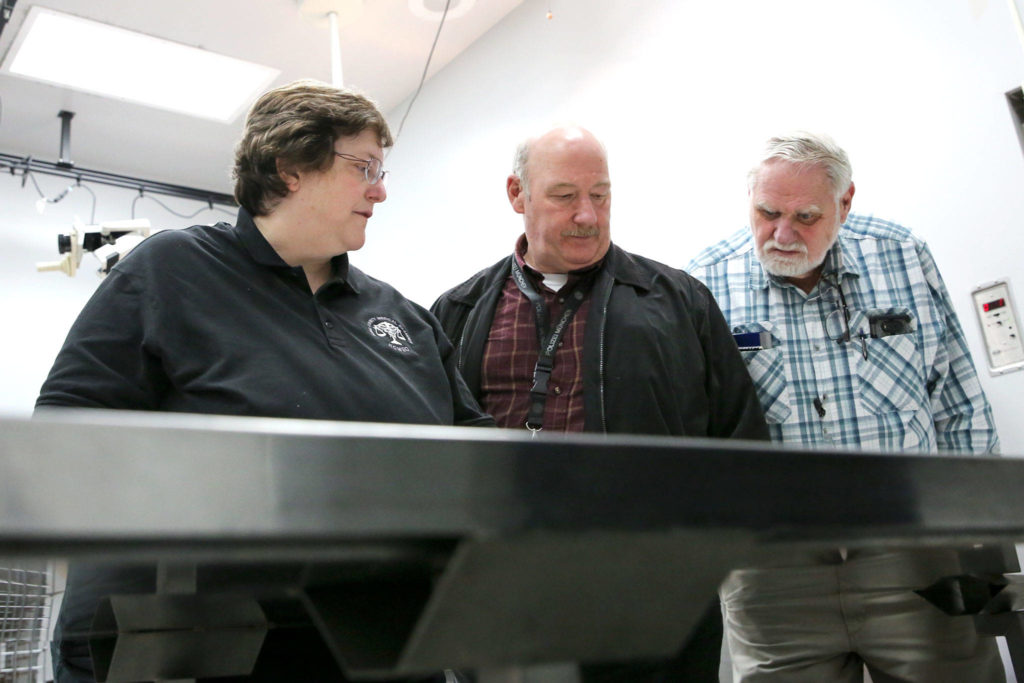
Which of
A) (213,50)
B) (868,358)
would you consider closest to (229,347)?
(868,358)

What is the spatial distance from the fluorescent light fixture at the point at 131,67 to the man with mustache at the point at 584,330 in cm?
280

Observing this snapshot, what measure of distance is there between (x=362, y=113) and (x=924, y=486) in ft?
3.99

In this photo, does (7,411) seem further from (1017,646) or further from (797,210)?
(797,210)

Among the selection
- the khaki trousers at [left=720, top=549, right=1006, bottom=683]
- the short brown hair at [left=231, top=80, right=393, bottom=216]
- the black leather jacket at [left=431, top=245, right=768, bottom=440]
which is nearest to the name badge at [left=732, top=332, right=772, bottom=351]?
the black leather jacket at [left=431, top=245, right=768, bottom=440]

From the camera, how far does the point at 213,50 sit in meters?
4.30

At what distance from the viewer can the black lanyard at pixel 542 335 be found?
5.84 ft

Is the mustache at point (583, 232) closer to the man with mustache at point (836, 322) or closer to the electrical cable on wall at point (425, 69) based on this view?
the man with mustache at point (836, 322)

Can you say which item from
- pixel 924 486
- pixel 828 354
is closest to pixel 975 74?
pixel 828 354

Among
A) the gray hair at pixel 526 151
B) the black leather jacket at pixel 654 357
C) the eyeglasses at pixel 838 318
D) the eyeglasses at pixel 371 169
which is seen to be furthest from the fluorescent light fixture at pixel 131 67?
the eyeglasses at pixel 838 318

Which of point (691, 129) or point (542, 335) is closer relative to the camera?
point (542, 335)

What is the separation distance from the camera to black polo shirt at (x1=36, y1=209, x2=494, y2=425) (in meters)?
1.11

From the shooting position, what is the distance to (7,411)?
29 cm

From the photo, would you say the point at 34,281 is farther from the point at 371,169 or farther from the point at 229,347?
the point at 229,347

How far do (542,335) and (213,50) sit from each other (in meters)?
3.13
